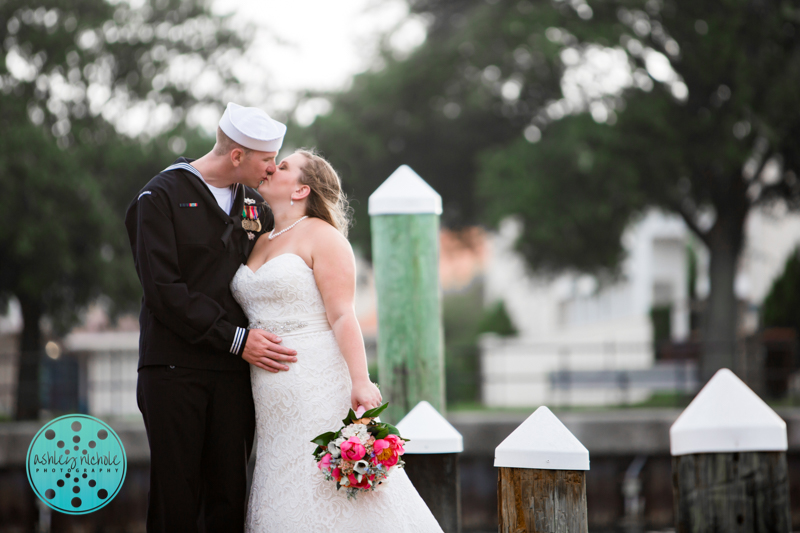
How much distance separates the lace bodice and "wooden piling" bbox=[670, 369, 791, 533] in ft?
5.47

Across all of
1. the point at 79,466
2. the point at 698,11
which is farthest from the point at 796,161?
the point at 79,466

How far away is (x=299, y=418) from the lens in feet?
12.5

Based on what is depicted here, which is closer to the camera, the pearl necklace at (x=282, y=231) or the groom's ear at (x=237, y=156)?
the groom's ear at (x=237, y=156)

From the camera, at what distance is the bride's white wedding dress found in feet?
12.1

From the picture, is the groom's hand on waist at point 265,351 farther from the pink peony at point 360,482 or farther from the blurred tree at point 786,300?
the blurred tree at point 786,300

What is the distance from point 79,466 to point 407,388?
2.06 metres

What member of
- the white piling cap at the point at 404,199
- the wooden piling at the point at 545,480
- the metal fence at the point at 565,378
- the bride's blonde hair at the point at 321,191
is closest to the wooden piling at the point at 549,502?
the wooden piling at the point at 545,480

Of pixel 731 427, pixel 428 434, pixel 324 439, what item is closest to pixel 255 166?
pixel 324 439

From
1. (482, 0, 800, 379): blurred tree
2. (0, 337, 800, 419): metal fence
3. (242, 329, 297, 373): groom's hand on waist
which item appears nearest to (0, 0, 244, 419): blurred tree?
(0, 337, 800, 419): metal fence

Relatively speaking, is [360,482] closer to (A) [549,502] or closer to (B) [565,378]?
(A) [549,502]

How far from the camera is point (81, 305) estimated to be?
50.6 ft

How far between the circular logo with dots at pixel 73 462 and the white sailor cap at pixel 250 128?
136cm

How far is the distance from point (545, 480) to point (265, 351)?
1247mm

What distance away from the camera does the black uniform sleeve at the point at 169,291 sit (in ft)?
11.9
